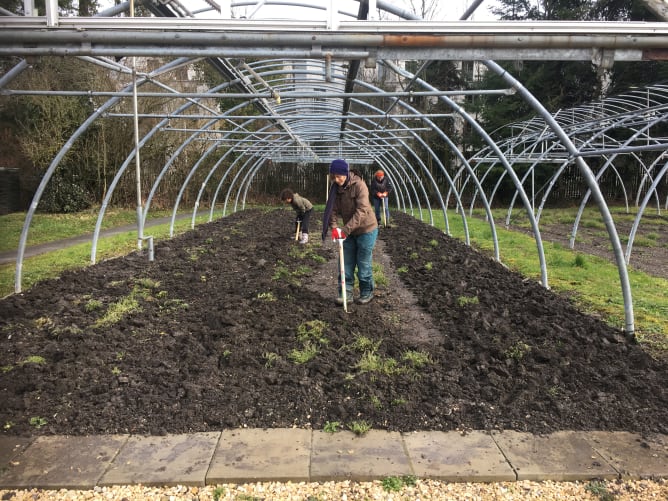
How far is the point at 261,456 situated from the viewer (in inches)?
109

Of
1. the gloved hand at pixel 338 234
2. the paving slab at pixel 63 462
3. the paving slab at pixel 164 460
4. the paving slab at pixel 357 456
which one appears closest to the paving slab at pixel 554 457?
the paving slab at pixel 357 456

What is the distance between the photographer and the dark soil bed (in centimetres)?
321

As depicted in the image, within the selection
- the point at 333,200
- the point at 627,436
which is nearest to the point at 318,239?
the point at 333,200

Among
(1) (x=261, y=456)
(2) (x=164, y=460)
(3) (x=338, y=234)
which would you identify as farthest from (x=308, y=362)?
(3) (x=338, y=234)

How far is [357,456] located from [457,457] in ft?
1.89

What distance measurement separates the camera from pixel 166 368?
3.83m

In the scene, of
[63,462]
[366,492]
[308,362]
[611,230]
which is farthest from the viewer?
[611,230]

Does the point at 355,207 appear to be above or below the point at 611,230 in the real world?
above

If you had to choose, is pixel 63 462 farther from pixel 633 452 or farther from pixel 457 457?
pixel 633 452

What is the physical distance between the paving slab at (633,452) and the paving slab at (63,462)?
288cm

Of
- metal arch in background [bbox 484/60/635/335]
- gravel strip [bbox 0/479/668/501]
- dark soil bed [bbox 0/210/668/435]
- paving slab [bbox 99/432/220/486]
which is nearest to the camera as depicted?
gravel strip [bbox 0/479/668/501]

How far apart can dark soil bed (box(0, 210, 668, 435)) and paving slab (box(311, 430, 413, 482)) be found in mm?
157

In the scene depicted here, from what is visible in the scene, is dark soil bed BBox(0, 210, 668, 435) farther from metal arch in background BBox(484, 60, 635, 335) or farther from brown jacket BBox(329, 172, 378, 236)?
brown jacket BBox(329, 172, 378, 236)

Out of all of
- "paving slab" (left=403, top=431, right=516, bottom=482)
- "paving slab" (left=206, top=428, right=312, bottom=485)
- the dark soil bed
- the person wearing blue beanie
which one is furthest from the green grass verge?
"paving slab" (left=403, top=431, right=516, bottom=482)
